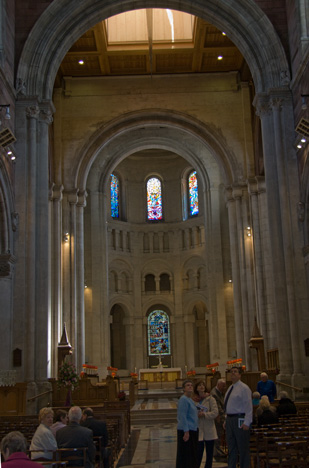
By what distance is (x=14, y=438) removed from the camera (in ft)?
13.7

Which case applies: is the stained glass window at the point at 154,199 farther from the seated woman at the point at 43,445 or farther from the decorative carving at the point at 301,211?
the seated woman at the point at 43,445

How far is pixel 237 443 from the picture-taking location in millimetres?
7828

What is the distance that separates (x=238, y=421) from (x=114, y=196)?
3092cm

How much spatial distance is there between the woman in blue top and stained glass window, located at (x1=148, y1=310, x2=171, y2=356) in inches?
1168

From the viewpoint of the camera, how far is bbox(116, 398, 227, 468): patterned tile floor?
1012 centimetres

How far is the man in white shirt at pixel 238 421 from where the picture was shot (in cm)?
772

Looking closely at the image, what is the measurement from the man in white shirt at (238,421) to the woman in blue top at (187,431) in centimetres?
47

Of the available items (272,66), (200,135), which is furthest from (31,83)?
(200,135)

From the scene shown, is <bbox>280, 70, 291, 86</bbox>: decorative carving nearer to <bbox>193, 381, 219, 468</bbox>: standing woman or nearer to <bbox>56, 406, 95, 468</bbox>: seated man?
<bbox>193, 381, 219, 468</bbox>: standing woman

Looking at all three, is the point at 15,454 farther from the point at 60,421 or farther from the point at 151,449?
the point at 151,449

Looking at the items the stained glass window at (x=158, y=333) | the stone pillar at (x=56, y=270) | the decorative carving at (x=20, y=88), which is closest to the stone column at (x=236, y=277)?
the stone pillar at (x=56, y=270)

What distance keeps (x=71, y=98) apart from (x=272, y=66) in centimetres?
1246

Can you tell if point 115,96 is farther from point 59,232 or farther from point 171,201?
point 171,201

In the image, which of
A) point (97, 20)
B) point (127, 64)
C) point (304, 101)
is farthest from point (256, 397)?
point (127, 64)
